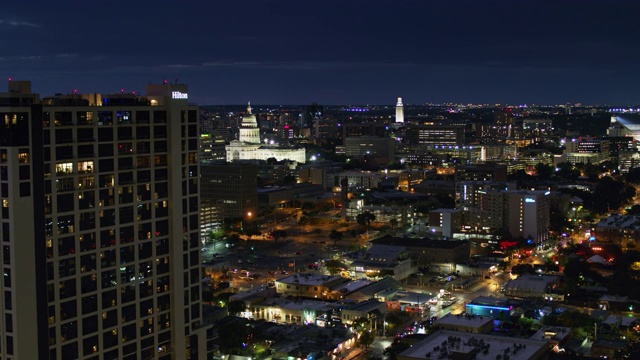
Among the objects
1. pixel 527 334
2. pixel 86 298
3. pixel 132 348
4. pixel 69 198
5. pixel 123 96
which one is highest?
pixel 123 96

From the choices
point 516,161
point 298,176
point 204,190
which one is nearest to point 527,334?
point 204,190

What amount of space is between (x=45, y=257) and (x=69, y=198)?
110 centimetres

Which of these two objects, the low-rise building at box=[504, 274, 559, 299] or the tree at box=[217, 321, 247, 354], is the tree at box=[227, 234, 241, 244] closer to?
the low-rise building at box=[504, 274, 559, 299]

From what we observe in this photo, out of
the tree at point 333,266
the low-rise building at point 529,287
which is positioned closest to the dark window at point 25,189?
the low-rise building at point 529,287

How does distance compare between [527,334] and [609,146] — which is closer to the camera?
[527,334]

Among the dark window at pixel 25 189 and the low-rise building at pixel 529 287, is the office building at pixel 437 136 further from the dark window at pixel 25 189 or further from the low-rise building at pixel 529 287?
the dark window at pixel 25 189

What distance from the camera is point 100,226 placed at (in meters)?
14.9

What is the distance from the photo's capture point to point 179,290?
16.2 m

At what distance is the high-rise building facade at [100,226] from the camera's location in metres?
13.8

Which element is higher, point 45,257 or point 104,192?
point 104,192

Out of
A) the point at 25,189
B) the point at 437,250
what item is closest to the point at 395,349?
the point at 25,189

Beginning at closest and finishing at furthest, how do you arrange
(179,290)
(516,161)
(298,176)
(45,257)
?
(45,257) → (179,290) → (298,176) → (516,161)

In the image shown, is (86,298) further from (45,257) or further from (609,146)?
(609,146)

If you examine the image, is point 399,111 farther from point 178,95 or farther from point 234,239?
point 178,95
